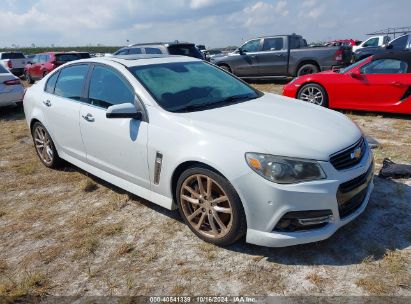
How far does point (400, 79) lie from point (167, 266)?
573 cm

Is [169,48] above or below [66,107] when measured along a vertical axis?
above

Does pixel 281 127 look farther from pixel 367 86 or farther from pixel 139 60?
pixel 367 86

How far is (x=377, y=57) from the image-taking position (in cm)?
696

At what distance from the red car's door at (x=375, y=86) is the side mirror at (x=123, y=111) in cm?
521

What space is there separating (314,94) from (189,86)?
4.61 metres

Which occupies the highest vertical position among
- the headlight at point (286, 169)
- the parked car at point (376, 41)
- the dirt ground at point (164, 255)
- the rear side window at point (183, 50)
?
the parked car at point (376, 41)

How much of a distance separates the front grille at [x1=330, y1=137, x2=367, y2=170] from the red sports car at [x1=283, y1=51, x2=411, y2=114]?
421 cm

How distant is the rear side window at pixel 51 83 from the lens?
4836 mm

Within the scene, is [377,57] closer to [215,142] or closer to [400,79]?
[400,79]

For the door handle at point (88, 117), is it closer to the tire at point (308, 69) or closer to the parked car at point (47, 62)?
the tire at point (308, 69)

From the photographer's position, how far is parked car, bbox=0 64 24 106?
9.00m

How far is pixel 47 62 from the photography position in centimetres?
1623

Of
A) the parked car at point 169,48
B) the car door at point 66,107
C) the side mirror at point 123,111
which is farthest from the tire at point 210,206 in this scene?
the parked car at point 169,48

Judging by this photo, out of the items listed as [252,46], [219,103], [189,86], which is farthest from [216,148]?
[252,46]
